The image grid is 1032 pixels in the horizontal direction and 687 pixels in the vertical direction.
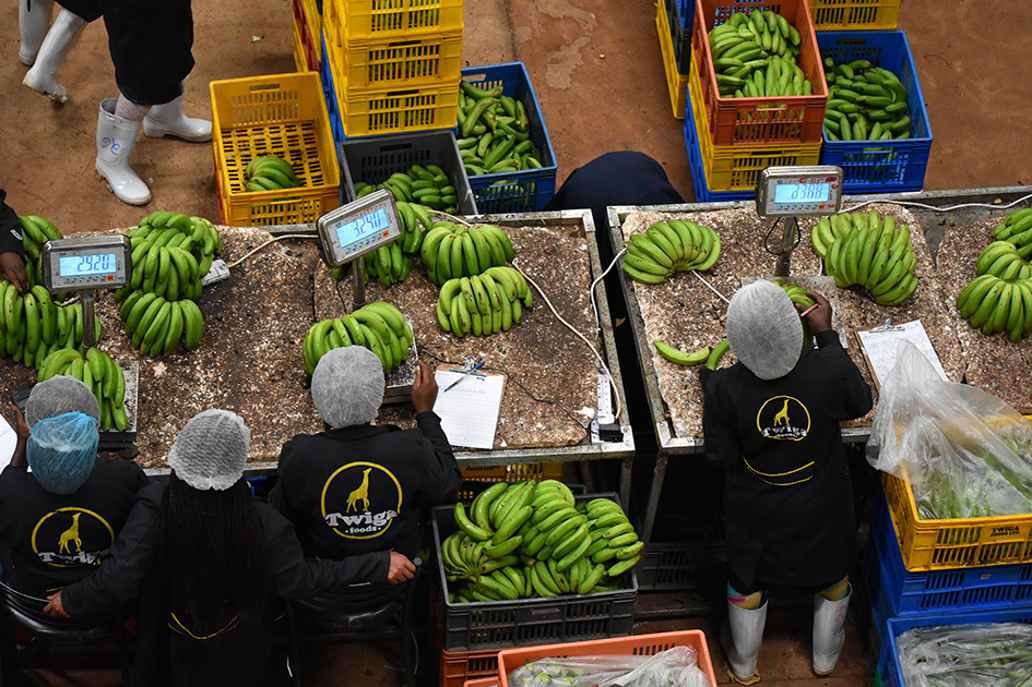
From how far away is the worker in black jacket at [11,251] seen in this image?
5.80 metres

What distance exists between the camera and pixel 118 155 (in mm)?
7926

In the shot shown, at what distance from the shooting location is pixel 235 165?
7.41 metres

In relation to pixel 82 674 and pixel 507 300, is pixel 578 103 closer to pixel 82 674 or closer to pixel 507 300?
pixel 507 300

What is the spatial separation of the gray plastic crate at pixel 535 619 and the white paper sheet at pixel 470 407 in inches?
17.2

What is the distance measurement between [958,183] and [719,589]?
3388 millimetres

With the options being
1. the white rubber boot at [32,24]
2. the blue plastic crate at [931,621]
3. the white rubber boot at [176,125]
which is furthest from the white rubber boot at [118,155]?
the blue plastic crate at [931,621]

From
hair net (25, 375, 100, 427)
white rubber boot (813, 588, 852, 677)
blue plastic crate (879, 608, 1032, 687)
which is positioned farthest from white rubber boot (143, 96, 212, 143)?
blue plastic crate (879, 608, 1032, 687)

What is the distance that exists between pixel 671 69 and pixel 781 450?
3.79 metres

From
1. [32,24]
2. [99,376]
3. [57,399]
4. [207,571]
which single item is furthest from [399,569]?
[32,24]

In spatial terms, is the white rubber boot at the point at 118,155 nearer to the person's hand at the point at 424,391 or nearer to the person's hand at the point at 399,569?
the person's hand at the point at 424,391

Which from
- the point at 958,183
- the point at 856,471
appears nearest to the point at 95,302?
the point at 856,471

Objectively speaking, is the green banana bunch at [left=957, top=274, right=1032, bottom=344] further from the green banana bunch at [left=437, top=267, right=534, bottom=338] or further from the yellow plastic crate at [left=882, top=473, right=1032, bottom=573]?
the green banana bunch at [left=437, top=267, right=534, bottom=338]

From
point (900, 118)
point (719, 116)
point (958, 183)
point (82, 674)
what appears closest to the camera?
point (82, 674)

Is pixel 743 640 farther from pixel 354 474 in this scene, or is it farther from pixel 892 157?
pixel 892 157
